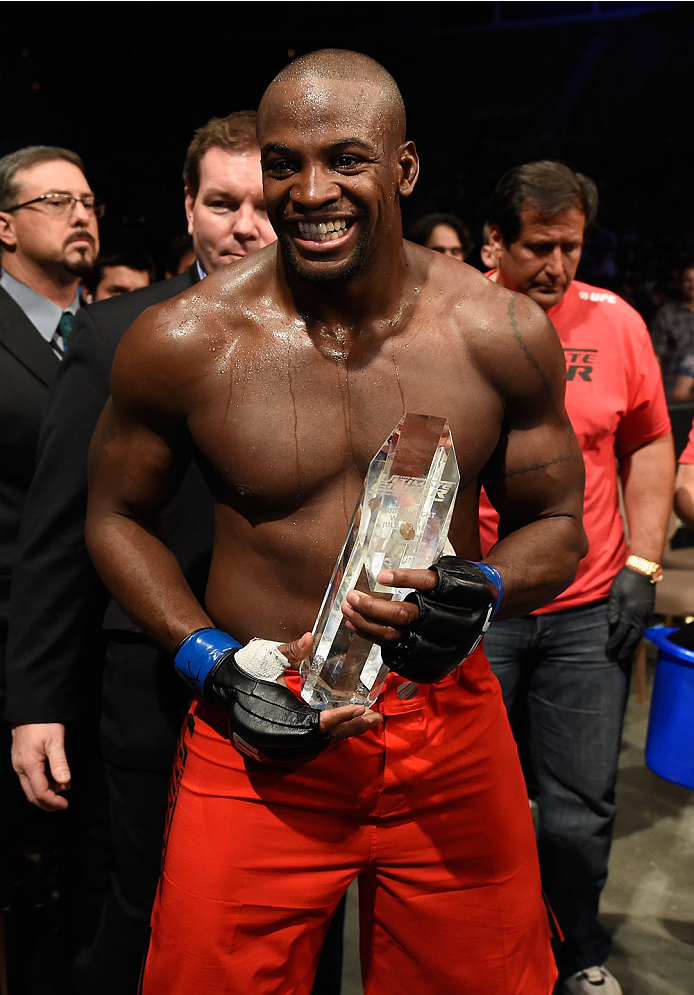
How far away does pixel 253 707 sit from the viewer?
1222 millimetres

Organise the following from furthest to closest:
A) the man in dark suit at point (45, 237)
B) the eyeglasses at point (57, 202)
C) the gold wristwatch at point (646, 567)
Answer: the eyeglasses at point (57, 202) → the man in dark suit at point (45, 237) → the gold wristwatch at point (646, 567)

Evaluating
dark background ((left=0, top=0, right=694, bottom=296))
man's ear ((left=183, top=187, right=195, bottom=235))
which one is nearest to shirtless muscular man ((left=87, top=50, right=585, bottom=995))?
man's ear ((left=183, top=187, right=195, bottom=235))

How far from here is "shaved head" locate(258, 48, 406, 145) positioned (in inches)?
50.8

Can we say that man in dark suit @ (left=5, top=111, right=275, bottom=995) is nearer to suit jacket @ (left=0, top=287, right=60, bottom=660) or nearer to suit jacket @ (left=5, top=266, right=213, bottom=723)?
suit jacket @ (left=5, top=266, right=213, bottom=723)

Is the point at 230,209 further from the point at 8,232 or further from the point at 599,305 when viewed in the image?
the point at 8,232

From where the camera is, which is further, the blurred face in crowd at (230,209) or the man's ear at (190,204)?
the man's ear at (190,204)

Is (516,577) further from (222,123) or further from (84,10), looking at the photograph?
(84,10)

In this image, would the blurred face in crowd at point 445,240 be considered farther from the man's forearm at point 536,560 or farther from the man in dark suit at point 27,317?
the man's forearm at point 536,560

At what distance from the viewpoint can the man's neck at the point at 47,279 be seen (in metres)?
2.60

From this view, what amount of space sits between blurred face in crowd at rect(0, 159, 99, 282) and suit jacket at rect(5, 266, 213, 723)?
0.97m

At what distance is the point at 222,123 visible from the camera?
1.81m

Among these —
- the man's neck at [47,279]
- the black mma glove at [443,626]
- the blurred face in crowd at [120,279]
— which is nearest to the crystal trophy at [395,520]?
the black mma glove at [443,626]

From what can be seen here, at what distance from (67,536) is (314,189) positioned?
0.77 metres

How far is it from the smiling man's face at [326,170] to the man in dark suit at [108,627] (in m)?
0.46
